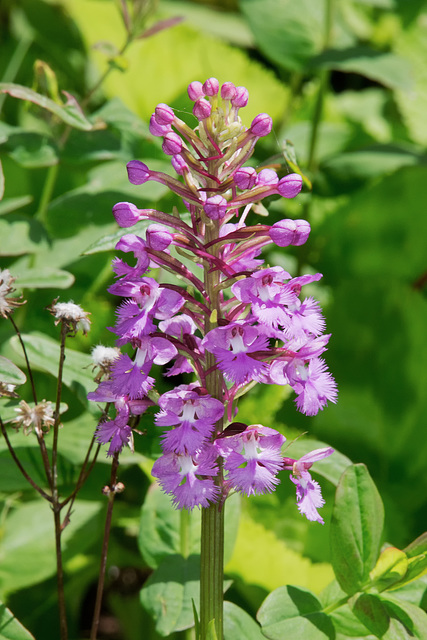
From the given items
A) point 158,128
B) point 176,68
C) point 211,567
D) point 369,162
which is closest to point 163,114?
point 158,128

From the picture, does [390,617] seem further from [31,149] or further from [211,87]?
[31,149]

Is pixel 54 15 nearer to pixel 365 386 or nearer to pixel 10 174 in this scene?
pixel 10 174

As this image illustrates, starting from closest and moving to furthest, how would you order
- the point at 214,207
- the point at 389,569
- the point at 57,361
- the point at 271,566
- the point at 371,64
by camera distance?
the point at 214,207 < the point at 389,569 < the point at 57,361 < the point at 271,566 < the point at 371,64

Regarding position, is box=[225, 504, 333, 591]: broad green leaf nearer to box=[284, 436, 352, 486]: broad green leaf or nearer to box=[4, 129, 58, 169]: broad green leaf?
box=[284, 436, 352, 486]: broad green leaf

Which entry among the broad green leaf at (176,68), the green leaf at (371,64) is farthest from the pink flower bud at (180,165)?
the broad green leaf at (176,68)

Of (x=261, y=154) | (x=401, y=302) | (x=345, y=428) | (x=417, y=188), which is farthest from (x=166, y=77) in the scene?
(x=345, y=428)

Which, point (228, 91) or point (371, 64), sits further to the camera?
point (371, 64)
